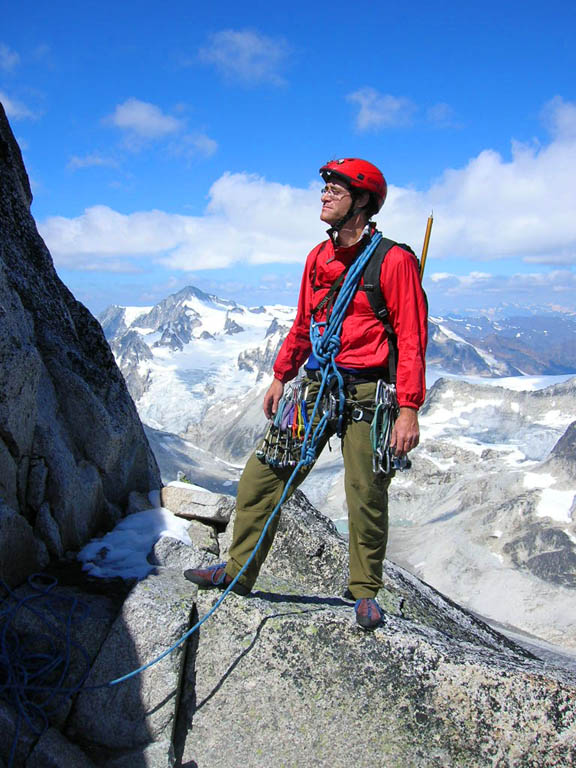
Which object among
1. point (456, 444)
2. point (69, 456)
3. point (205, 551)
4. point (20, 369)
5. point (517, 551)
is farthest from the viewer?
point (456, 444)

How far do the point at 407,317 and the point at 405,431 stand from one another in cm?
117

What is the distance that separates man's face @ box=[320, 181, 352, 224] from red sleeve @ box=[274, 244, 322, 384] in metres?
0.57

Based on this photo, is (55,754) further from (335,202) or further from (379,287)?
(335,202)

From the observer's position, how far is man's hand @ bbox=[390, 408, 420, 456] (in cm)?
580

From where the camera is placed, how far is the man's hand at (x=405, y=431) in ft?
19.0

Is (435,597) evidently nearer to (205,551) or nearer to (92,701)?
(205,551)

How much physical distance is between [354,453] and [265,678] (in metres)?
2.52

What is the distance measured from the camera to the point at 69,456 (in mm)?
8281

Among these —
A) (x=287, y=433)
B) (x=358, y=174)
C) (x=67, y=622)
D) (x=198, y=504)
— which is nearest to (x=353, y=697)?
(x=287, y=433)

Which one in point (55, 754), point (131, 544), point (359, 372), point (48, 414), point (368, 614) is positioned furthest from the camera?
point (131, 544)

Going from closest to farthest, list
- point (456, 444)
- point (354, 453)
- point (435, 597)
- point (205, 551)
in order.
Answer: point (354, 453), point (205, 551), point (435, 597), point (456, 444)

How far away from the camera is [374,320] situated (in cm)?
620

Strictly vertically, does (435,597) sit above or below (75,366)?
below

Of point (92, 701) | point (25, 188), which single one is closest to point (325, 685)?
point (92, 701)
